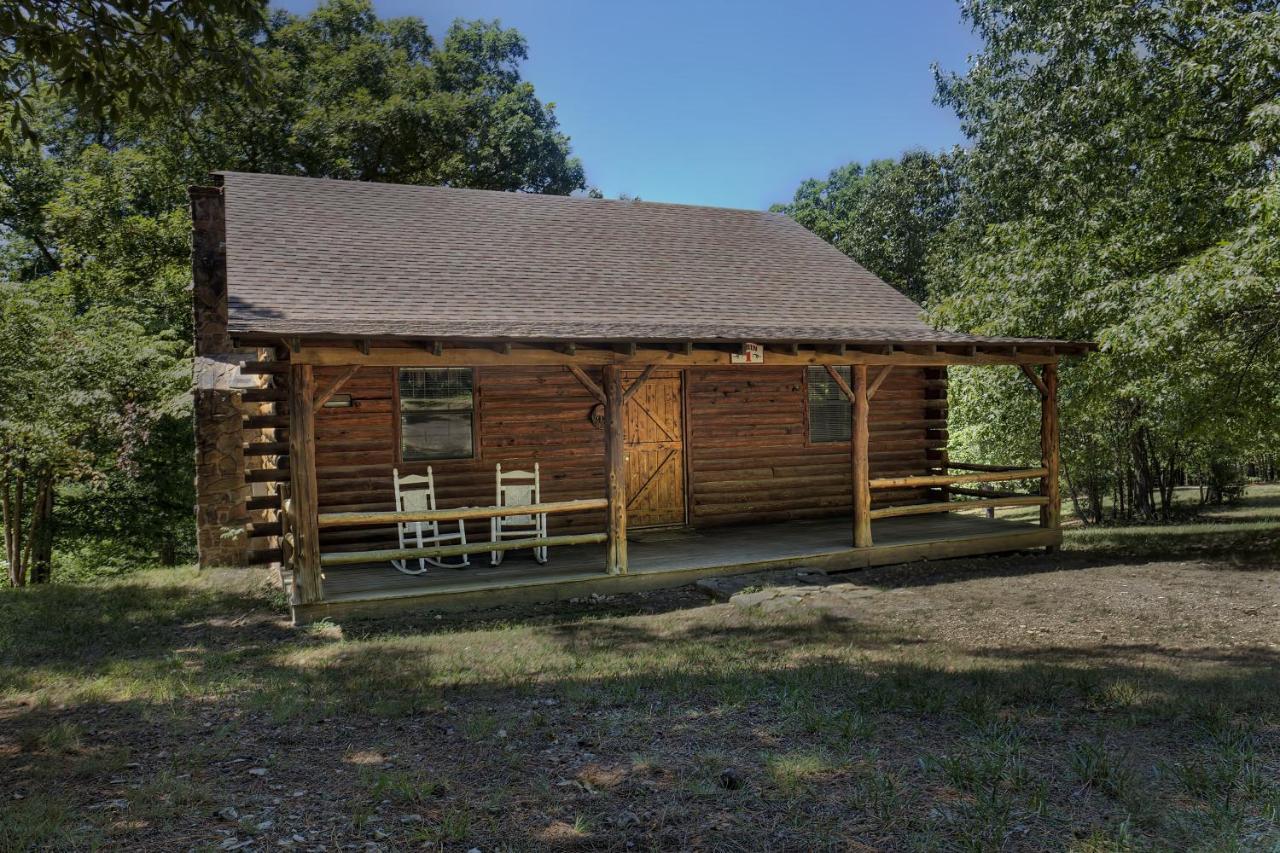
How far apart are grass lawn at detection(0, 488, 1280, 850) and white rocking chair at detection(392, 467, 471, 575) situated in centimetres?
167

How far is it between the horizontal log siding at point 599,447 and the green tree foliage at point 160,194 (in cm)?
484

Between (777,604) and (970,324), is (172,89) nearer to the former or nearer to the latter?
(777,604)

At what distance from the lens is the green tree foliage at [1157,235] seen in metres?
9.22

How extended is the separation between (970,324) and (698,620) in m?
7.87

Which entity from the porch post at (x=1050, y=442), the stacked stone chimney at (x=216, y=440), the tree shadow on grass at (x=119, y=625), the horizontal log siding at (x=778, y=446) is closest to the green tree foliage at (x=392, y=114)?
the stacked stone chimney at (x=216, y=440)

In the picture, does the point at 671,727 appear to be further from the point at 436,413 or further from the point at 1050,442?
the point at 1050,442

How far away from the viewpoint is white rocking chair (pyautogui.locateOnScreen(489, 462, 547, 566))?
1023 cm

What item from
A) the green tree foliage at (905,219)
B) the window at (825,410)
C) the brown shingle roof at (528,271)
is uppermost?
the green tree foliage at (905,219)

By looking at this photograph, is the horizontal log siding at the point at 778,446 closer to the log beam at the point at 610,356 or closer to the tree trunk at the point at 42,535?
the log beam at the point at 610,356

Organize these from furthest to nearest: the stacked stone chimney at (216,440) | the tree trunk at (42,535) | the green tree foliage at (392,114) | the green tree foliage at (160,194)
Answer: the green tree foliage at (392,114)
the tree trunk at (42,535)
the green tree foliage at (160,194)
the stacked stone chimney at (216,440)

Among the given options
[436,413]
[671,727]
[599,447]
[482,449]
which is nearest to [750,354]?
[599,447]

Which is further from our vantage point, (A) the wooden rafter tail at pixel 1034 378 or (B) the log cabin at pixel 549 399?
(A) the wooden rafter tail at pixel 1034 378

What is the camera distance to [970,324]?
1345 cm

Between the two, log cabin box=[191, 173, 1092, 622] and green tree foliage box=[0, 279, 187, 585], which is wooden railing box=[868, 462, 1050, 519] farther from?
green tree foliage box=[0, 279, 187, 585]
